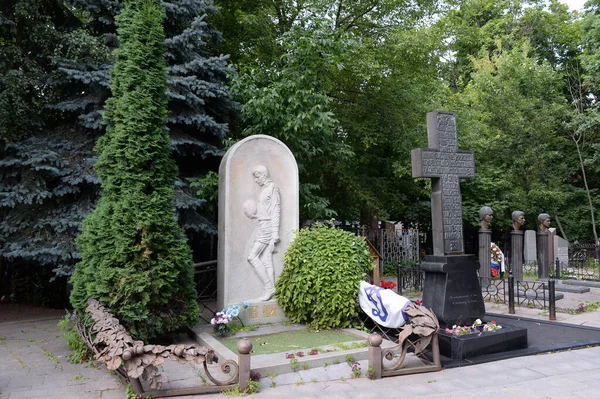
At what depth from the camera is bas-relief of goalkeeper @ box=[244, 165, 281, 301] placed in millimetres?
7980

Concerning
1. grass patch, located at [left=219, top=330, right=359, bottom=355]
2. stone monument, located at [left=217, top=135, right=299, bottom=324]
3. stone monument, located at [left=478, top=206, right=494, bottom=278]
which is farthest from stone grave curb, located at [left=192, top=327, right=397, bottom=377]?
stone monument, located at [left=478, top=206, right=494, bottom=278]

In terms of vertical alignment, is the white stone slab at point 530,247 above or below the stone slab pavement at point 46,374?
above

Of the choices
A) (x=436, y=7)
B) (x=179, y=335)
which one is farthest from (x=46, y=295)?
(x=436, y=7)

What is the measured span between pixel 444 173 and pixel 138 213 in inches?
190

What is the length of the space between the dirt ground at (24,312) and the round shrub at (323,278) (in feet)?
19.8

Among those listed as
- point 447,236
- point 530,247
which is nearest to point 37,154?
point 447,236

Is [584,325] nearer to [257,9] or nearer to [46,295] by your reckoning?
[257,9]

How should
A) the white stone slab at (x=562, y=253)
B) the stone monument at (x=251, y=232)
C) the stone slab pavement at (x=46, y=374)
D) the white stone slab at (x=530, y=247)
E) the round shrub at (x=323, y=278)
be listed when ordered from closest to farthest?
the stone slab pavement at (x=46, y=374), the round shrub at (x=323, y=278), the stone monument at (x=251, y=232), the white stone slab at (x=562, y=253), the white stone slab at (x=530, y=247)

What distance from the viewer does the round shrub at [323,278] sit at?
722cm

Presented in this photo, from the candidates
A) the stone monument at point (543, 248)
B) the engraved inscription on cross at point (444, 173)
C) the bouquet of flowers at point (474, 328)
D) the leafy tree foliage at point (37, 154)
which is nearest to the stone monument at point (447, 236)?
the engraved inscription on cross at point (444, 173)

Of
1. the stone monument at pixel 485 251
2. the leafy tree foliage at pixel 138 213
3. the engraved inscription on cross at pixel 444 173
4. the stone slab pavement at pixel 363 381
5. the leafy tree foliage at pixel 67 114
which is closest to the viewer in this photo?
the stone slab pavement at pixel 363 381

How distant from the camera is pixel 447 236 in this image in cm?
707

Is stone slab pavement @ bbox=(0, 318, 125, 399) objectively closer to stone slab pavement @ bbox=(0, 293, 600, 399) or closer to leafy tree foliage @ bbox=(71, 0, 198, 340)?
stone slab pavement @ bbox=(0, 293, 600, 399)

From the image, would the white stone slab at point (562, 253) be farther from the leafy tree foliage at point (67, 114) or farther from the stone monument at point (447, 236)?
the leafy tree foliage at point (67, 114)
